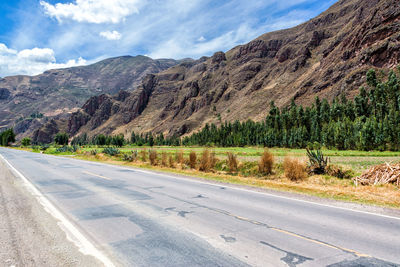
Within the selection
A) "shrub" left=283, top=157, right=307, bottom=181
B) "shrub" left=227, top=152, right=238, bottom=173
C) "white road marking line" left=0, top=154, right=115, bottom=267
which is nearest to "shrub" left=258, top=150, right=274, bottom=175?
"shrub" left=283, top=157, right=307, bottom=181

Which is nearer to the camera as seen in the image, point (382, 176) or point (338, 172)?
point (382, 176)

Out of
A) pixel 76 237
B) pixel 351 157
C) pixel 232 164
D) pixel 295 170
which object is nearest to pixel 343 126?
pixel 351 157

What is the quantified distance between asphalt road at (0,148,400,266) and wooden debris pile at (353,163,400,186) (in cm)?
566

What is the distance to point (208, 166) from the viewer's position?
66.0ft

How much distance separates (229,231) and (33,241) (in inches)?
159

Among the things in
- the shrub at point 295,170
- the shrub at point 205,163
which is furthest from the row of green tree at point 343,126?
the shrub at point 295,170

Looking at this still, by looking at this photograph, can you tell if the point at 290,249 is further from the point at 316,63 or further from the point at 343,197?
the point at 316,63

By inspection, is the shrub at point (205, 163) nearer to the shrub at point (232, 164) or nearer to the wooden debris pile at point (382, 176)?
the shrub at point (232, 164)

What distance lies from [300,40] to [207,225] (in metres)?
197

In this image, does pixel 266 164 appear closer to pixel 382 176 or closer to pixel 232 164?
pixel 232 164

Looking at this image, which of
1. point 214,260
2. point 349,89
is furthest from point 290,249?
point 349,89

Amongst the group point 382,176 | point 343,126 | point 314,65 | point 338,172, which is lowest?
point 338,172

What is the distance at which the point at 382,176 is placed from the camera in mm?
12164

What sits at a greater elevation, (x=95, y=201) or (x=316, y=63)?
(x=316, y=63)
